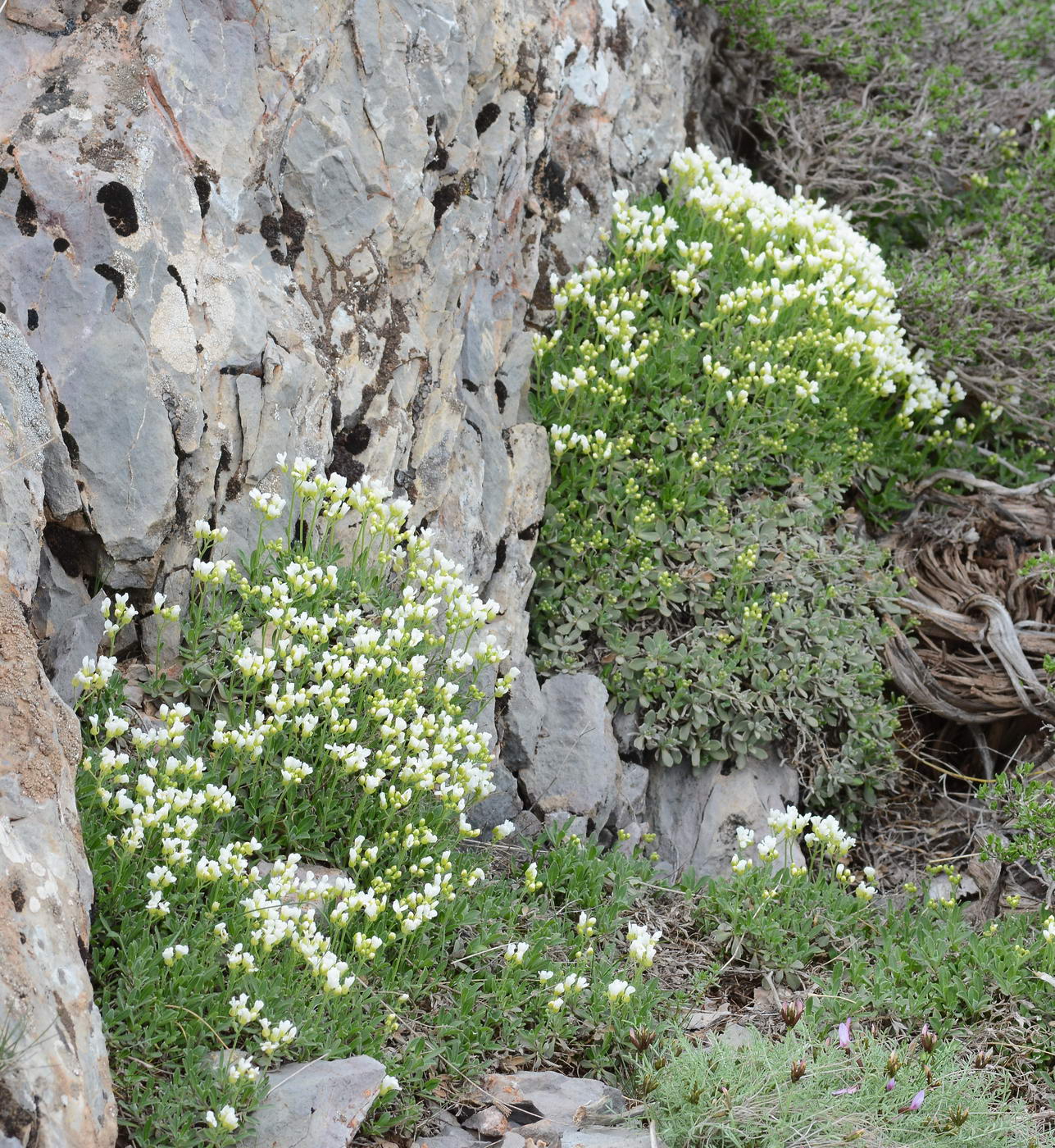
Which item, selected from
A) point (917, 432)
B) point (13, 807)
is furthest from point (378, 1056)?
point (917, 432)

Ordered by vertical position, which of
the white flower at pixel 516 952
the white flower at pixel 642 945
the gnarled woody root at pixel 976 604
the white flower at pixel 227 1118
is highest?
the gnarled woody root at pixel 976 604

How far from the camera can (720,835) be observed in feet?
18.9

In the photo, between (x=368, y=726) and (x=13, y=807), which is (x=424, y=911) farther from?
(x=13, y=807)

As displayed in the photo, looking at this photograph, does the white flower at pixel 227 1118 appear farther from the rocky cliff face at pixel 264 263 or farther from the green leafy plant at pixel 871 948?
the green leafy plant at pixel 871 948

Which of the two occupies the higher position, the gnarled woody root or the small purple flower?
the gnarled woody root

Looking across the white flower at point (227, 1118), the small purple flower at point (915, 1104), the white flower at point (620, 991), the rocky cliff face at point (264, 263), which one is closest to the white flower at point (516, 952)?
the white flower at point (620, 991)

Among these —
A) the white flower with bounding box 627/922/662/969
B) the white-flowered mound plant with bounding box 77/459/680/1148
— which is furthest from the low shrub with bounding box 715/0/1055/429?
the white flower with bounding box 627/922/662/969

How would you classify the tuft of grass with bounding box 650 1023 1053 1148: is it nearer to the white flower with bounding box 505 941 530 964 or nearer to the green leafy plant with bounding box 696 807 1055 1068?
the green leafy plant with bounding box 696 807 1055 1068

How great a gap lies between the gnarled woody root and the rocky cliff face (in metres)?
2.47

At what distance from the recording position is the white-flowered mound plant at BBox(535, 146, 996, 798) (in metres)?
5.86

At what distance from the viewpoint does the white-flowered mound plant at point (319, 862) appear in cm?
334

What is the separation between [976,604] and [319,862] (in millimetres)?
4239

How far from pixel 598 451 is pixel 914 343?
2.64 m

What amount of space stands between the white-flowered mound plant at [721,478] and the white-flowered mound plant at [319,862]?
1.11m
